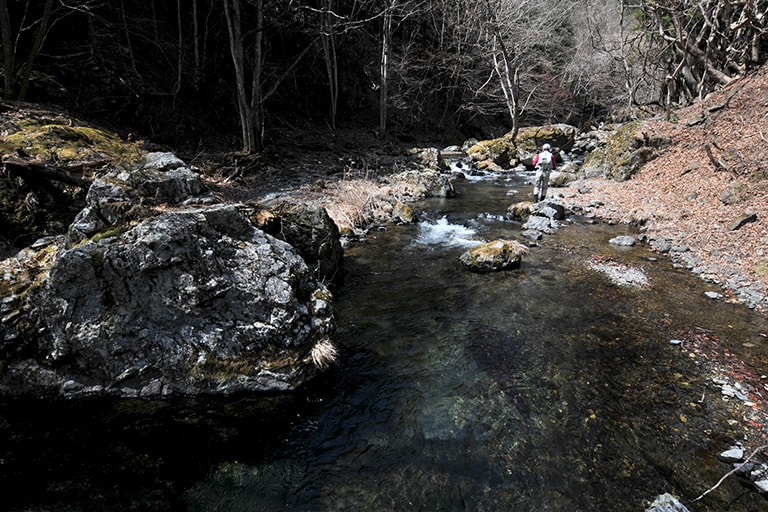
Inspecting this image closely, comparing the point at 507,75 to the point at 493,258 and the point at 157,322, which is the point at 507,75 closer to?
the point at 493,258

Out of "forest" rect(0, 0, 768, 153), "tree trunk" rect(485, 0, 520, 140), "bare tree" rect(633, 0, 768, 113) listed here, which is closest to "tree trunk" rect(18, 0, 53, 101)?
"forest" rect(0, 0, 768, 153)

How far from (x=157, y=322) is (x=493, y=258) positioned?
272 inches

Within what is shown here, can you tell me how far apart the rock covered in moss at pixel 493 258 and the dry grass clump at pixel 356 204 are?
3693 mm

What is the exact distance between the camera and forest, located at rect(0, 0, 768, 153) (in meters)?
14.5

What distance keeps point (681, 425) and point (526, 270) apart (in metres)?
4.82

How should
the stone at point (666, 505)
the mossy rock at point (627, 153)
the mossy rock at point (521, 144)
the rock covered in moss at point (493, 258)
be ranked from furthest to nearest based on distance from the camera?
1. the mossy rock at point (521, 144)
2. the mossy rock at point (627, 153)
3. the rock covered in moss at point (493, 258)
4. the stone at point (666, 505)

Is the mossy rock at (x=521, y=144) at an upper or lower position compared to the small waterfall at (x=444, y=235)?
upper

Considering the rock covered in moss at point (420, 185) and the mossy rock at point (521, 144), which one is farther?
the mossy rock at point (521, 144)

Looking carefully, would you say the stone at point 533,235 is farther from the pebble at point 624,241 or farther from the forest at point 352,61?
the forest at point 352,61

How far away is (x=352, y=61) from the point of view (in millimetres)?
29391

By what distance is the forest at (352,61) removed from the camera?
A: 47.7 feet

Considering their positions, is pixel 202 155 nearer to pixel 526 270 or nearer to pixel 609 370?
pixel 526 270

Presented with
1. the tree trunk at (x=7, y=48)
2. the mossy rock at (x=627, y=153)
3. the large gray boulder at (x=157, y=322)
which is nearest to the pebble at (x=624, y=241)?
the mossy rock at (x=627, y=153)

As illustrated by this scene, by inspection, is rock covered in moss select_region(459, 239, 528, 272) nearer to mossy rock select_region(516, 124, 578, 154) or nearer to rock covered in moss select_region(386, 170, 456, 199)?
rock covered in moss select_region(386, 170, 456, 199)
